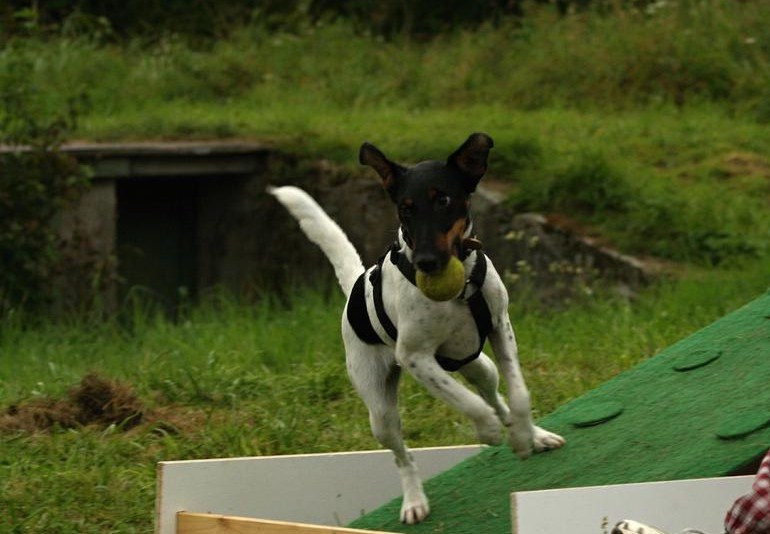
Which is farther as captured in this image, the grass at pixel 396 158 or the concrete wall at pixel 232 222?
the concrete wall at pixel 232 222

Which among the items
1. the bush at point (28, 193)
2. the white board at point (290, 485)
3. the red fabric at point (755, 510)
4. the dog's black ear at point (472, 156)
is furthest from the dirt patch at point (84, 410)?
the red fabric at point (755, 510)

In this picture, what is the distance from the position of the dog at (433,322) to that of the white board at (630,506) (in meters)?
0.73

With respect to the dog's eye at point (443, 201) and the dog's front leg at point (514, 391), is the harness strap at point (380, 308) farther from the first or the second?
the dog's eye at point (443, 201)

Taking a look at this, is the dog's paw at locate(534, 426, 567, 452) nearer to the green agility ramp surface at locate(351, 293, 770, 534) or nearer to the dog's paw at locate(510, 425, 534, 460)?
the green agility ramp surface at locate(351, 293, 770, 534)

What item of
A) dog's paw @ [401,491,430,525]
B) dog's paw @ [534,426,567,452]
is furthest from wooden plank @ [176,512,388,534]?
dog's paw @ [534,426,567,452]

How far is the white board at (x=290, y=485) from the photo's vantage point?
4.75 meters

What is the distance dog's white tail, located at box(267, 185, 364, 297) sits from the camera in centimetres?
501

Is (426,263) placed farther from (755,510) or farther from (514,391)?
(755,510)

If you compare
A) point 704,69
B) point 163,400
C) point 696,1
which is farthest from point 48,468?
point 696,1

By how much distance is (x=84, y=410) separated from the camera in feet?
21.5

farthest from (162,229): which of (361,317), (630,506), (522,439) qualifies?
(630,506)

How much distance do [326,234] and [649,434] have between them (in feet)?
4.44

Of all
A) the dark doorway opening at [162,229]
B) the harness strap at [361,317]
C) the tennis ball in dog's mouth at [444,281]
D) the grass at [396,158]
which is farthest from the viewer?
the dark doorway opening at [162,229]

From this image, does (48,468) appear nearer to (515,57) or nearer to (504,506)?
(504,506)
